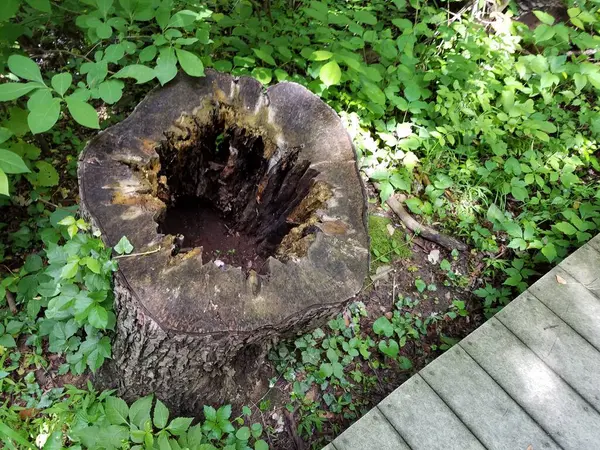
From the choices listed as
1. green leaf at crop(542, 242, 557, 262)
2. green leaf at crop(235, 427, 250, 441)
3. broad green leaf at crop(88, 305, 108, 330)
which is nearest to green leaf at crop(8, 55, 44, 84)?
broad green leaf at crop(88, 305, 108, 330)

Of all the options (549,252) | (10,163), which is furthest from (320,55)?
(549,252)

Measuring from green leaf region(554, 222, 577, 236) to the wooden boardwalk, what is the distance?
387 mm

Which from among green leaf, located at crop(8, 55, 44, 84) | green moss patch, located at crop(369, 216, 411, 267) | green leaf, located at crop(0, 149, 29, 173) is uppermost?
green leaf, located at crop(8, 55, 44, 84)

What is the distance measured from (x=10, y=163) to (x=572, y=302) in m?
2.58

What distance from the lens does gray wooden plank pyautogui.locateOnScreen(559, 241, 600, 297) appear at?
2.38m

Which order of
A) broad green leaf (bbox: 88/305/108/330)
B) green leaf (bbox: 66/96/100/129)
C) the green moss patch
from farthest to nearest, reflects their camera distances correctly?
the green moss patch < broad green leaf (bbox: 88/305/108/330) < green leaf (bbox: 66/96/100/129)

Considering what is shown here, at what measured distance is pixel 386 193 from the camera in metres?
2.59

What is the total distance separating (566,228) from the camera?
2561mm

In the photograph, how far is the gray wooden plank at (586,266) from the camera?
2375 millimetres

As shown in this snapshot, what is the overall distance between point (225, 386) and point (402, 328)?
3.23ft

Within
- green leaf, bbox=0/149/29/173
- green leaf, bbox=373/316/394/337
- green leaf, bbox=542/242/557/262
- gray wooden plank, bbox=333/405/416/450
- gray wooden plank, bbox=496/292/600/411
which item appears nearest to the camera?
green leaf, bbox=0/149/29/173

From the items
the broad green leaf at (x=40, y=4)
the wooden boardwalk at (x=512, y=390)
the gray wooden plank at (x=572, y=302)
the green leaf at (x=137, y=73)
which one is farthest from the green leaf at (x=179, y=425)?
the gray wooden plank at (x=572, y=302)

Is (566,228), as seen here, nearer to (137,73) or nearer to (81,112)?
(137,73)

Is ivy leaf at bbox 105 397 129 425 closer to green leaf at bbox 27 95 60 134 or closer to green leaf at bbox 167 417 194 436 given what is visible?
green leaf at bbox 167 417 194 436
